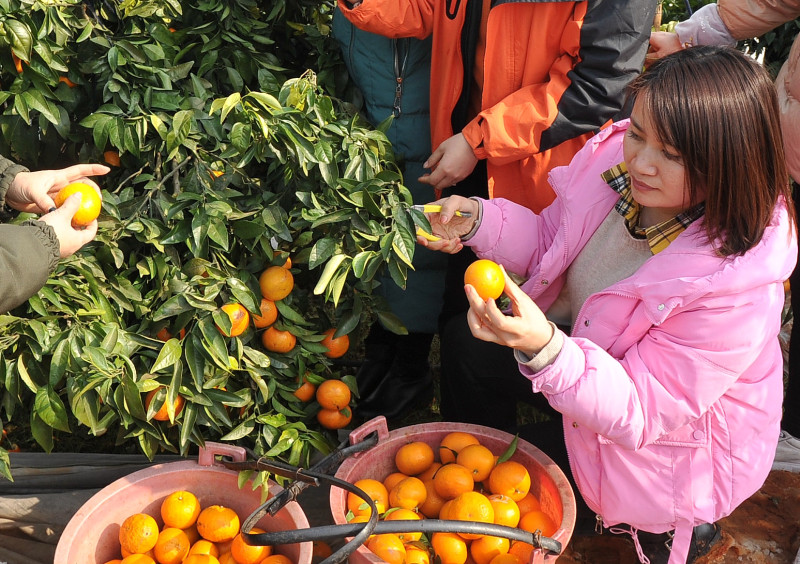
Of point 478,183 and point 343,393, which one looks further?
point 478,183

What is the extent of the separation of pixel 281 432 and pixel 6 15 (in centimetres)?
117

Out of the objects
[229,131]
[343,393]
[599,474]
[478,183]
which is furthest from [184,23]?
[599,474]

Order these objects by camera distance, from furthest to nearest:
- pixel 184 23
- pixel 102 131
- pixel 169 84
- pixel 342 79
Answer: pixel 342 79 < pixel 184 23 < pixel 169 84 < pixel 102 131

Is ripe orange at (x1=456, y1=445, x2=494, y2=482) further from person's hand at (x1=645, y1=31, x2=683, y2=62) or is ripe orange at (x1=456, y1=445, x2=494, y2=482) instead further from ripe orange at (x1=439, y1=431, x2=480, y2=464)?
person's hand at (x1=645, y1=31, x2=683, y2=62)

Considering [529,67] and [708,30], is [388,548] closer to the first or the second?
[529,67]

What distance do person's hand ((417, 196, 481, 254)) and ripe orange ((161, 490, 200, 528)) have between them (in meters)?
0.88

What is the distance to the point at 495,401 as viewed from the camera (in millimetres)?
2270

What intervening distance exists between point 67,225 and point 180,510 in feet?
2.32

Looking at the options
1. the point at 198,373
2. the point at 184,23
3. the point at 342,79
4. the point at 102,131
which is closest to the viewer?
the point at 198,373

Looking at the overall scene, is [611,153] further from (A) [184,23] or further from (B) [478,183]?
(A) [184,23]

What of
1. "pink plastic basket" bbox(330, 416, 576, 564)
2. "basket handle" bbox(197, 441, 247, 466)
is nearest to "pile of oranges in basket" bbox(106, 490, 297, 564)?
"basket handle" bbox(197, 441, 247, 466)

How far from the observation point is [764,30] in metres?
2.46

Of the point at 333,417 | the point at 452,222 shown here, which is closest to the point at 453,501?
the point at 333,417

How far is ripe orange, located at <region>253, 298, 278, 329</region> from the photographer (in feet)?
6.17
